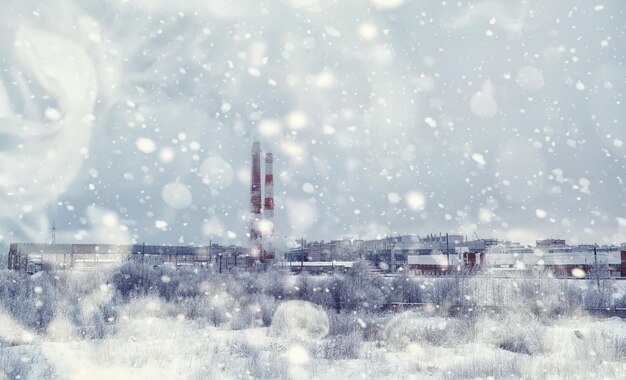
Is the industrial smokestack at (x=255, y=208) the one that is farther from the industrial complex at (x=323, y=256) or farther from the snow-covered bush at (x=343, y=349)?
the snow-covered bush at (x=343, y=349)

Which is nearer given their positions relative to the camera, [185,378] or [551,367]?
[185,378]

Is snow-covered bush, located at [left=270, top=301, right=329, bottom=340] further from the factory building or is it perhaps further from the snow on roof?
the factory building

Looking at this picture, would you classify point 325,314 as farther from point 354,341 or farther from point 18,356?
point 18,356

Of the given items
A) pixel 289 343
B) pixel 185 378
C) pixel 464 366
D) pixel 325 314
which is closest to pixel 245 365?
pixel 185 378

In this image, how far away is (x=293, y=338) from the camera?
38.7 ft

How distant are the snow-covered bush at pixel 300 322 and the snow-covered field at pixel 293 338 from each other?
45 millimetres

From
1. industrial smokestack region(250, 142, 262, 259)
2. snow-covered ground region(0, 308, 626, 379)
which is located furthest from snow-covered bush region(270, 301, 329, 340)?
industrial smokestack region(250, 142, 262, 259)

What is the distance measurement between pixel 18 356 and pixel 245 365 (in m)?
3.75

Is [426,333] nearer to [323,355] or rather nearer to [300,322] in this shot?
[323,355]

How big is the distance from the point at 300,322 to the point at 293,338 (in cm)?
176

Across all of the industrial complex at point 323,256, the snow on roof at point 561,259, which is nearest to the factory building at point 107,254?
the industrial complex at point 323,256

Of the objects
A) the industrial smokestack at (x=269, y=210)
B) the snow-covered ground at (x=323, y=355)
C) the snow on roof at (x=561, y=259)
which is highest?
the industrial smokestack at (x=269, y=210)

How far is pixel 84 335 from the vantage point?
38.2ft

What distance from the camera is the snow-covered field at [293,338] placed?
843cm
